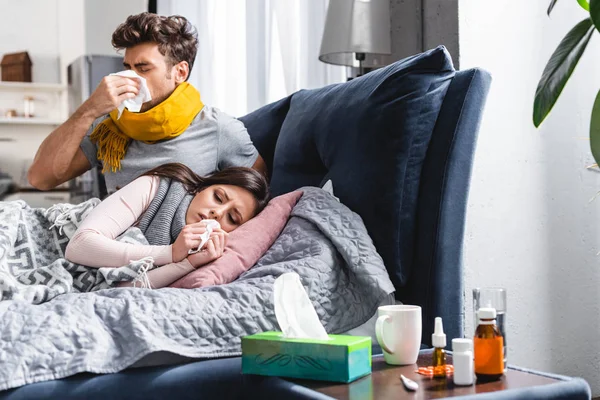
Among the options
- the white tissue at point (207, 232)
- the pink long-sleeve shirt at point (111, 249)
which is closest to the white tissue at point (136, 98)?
the pink long-sleeve shirt at point (111, 249)

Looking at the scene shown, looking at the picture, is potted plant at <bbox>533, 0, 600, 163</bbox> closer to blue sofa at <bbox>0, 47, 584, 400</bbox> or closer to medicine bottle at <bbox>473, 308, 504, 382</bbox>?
blue sofa at <bbox>0, 47, 584, 400</bbox>

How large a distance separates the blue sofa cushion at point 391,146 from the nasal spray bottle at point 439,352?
38 cm

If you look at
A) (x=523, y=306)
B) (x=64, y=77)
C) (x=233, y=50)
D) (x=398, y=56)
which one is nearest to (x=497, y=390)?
(x=523, y=306)

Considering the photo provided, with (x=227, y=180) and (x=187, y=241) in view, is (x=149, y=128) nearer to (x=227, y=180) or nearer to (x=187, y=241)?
(x=227, y=180)

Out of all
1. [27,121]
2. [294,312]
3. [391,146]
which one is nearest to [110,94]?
[391,146]

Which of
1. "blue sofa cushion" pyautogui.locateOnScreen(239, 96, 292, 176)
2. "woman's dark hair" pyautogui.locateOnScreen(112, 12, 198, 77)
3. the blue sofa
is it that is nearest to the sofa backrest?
the blue sofa

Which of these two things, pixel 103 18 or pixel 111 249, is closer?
pixel 111 249

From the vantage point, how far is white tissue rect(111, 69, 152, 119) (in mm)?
1966

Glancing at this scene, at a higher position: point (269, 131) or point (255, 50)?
point (255, 50)

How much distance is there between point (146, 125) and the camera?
1956mm

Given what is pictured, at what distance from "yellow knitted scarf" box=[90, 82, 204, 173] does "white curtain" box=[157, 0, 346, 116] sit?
1.12 m

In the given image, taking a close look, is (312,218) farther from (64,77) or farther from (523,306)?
(64,77)

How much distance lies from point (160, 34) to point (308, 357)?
1322 millimetres

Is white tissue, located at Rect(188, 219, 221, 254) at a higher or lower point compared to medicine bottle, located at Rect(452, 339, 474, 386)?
higher
